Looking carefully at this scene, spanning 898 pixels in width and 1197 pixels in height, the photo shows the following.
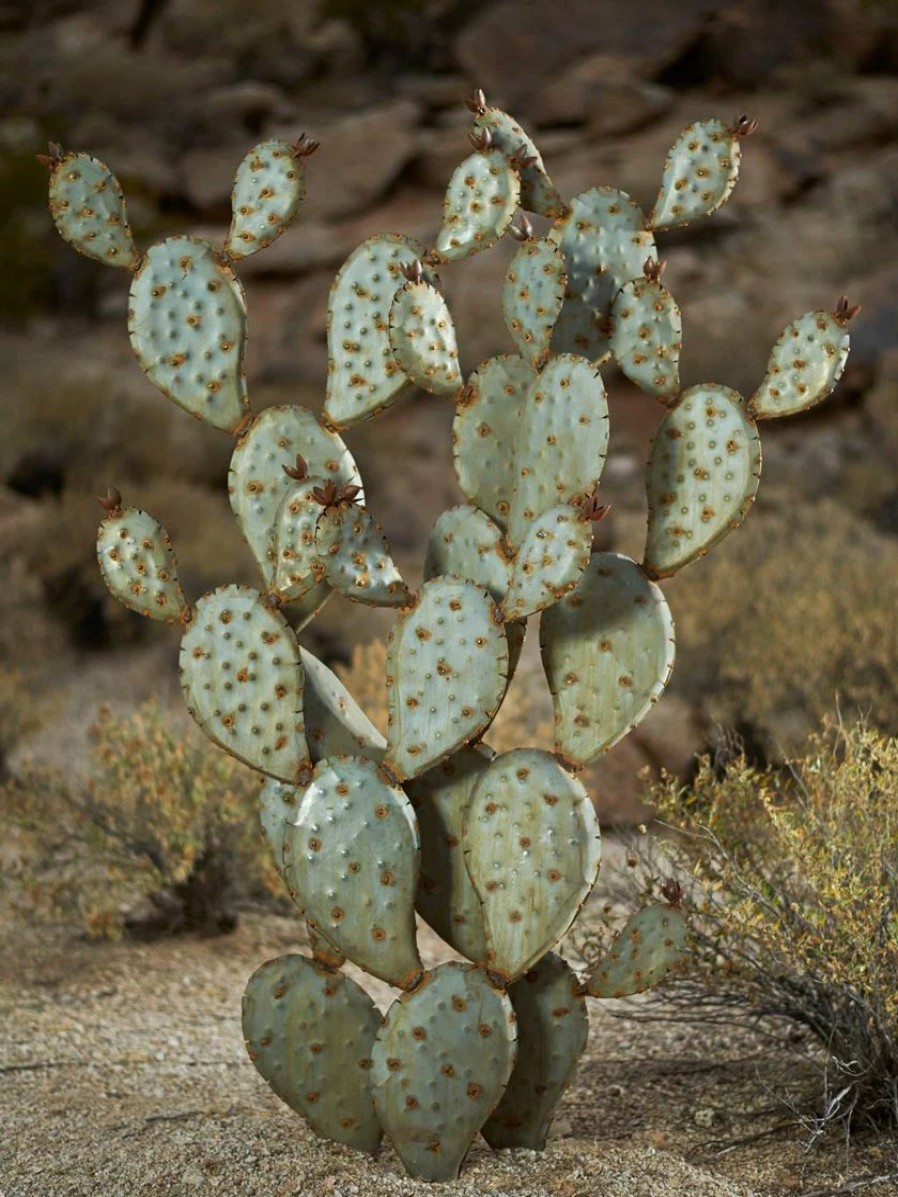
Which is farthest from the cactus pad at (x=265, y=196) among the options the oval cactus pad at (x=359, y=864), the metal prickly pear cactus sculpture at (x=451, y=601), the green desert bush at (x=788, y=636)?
the green desert bush at (x=788, y=636)

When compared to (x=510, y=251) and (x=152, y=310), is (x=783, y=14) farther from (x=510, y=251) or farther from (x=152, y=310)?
(x=152, y=310)

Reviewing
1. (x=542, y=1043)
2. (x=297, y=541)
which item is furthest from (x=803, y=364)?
(x=542, y=1043)

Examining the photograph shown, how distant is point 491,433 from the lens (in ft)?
12.7

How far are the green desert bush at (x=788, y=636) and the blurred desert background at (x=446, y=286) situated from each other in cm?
2

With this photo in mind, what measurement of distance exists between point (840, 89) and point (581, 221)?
14976 millimetres

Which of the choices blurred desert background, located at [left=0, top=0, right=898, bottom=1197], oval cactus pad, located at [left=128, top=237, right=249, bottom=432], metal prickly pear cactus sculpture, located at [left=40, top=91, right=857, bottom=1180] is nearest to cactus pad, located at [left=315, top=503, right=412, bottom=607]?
metal prickly pear cactus sculpture, located at [left=40, top=91, right=857, bottom=1180]

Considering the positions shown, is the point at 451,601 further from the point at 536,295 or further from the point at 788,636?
the point at 788,636

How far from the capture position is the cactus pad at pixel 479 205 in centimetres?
369

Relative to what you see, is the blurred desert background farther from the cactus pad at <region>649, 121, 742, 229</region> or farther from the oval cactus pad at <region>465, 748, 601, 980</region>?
the cactus pad at <region>649, 121, 742, 229</region>

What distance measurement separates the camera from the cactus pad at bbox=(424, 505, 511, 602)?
367 cm

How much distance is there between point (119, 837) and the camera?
5934 millimetres

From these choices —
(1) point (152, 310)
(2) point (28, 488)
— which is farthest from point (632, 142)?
(1) point (152, 310)

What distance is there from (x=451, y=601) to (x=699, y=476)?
675mm

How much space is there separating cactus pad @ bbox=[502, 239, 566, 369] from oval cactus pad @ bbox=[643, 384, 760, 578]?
0.35m
